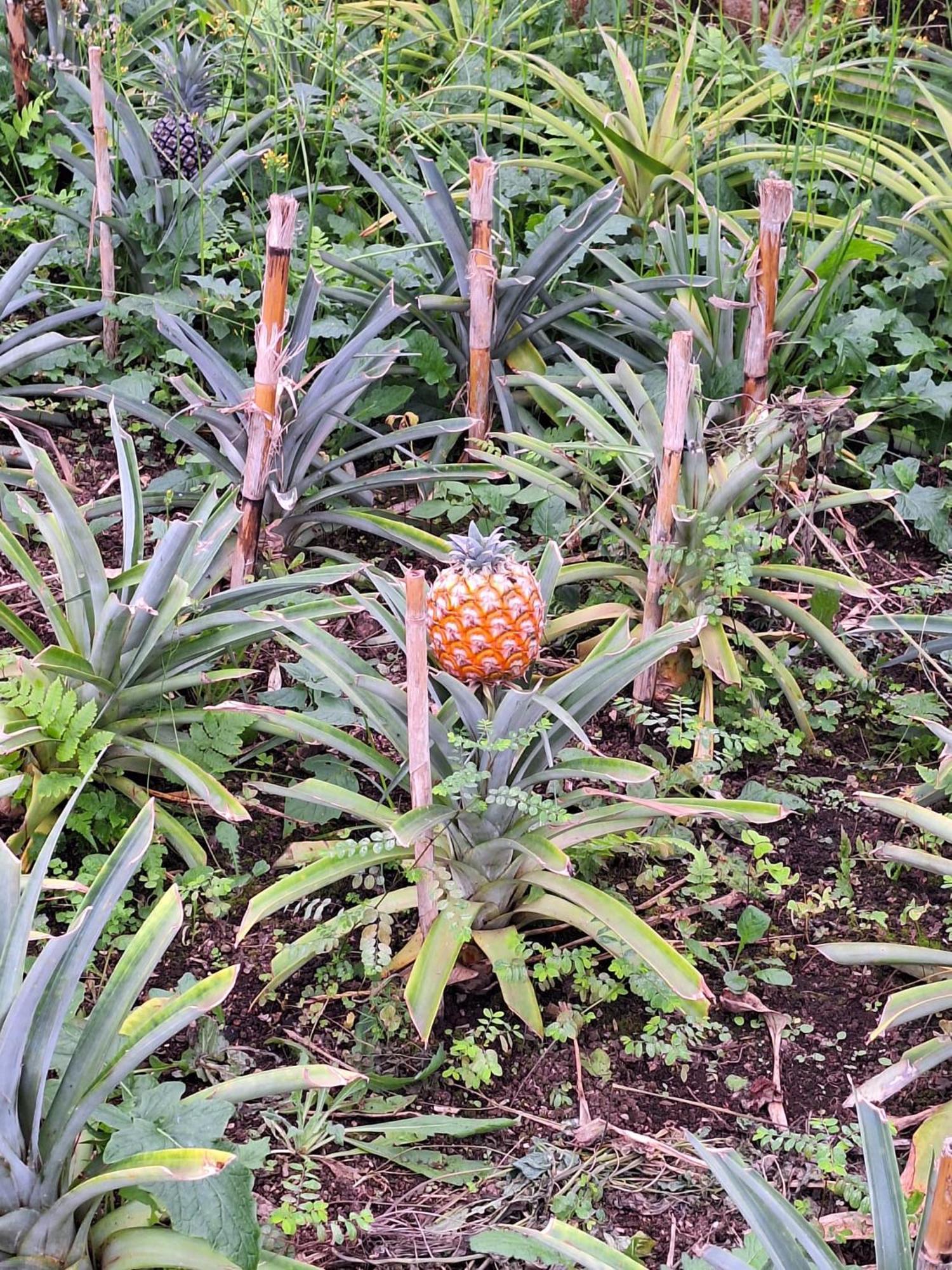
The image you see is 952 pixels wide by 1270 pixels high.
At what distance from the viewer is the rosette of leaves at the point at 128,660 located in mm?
2188

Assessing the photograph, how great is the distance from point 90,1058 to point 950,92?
3963 millimetres

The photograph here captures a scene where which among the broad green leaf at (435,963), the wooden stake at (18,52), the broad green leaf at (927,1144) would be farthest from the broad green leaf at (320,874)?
the wooden stake at (18,52)

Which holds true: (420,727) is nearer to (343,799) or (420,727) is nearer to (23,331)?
(343,799)

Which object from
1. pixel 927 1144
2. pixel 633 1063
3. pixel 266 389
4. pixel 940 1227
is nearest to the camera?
pixel 940 1227

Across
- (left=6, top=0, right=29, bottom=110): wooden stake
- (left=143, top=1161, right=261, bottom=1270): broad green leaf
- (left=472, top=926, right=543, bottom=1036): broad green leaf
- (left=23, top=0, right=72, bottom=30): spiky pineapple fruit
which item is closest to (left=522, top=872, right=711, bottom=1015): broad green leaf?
(left=472, top=926, right=543, bottom=1036): broad green leaf

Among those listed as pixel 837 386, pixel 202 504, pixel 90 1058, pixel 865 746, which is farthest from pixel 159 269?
pixel 90 1058

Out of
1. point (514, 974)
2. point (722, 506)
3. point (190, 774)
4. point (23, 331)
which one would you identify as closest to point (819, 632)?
point (722, 506)

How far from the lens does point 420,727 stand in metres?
1.89

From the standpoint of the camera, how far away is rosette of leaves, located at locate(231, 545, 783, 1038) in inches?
75.5

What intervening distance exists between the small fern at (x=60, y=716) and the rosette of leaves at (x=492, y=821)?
278 millimetres

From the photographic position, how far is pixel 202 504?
2.65m

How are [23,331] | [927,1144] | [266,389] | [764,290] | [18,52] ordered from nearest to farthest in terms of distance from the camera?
[927,1144] < [266,389] < [764,290] < [23,331] < [18,52]

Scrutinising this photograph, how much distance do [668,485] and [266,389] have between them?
0.86 metres

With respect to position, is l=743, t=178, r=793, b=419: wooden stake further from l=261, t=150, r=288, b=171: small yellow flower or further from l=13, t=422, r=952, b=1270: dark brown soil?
l=261, t=150, r=288, b=171: small yellow flower
